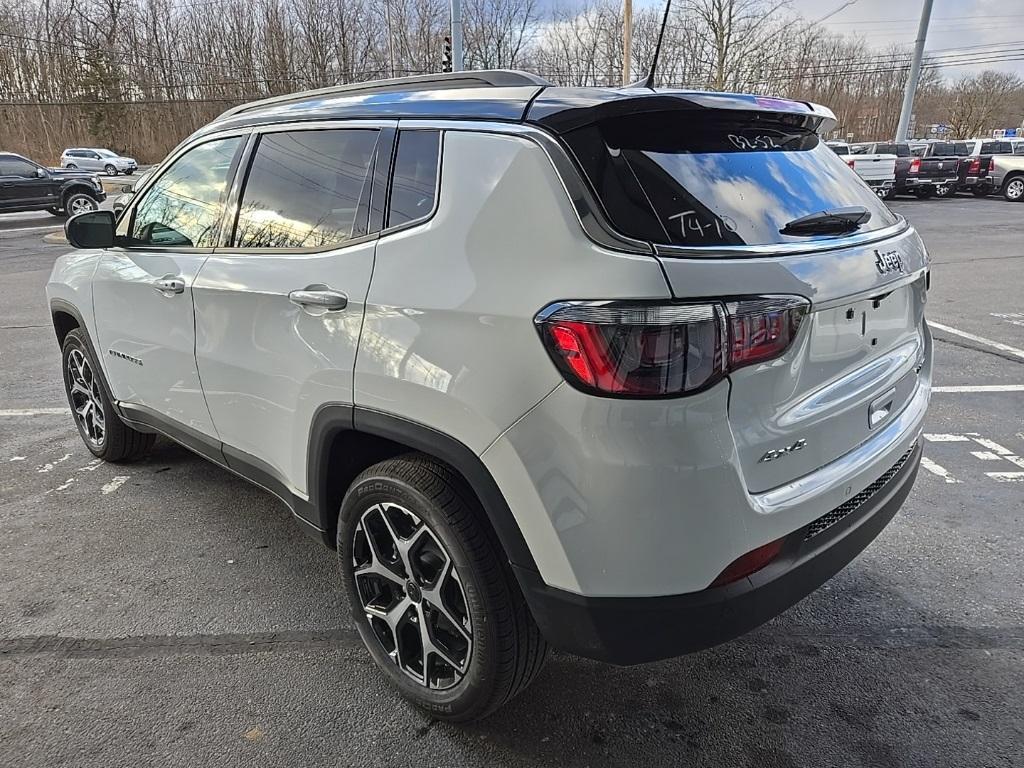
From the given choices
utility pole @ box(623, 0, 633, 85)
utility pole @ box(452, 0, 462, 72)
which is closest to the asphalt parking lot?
utility pole @ box(452, 0, 462, 72)

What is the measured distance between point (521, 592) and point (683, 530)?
0.53 meters

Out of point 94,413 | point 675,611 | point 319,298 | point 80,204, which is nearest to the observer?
point 675,611

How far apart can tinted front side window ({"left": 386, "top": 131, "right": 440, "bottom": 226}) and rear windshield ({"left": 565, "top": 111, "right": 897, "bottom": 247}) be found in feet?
1.52

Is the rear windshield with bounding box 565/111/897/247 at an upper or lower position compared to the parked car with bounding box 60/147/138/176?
upper

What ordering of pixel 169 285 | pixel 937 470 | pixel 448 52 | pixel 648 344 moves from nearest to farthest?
1. pixel 648 344
2. pixel 169 285
3. pixel 937 470
4. pixel 448 52

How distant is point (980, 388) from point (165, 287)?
548 centimetres

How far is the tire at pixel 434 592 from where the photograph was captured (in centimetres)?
200

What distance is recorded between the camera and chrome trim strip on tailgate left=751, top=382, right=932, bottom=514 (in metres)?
1.82

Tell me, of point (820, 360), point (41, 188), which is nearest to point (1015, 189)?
point (820, 360)

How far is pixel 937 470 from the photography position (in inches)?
160

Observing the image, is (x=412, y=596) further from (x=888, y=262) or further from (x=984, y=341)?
(x=984, y=341)

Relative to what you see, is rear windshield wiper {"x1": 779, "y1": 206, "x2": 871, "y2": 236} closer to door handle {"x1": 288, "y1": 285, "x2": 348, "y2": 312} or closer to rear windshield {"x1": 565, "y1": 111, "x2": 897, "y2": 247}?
rear windshield {"x1": 565, "y1": 111, "x2": 897, "y2": 247}

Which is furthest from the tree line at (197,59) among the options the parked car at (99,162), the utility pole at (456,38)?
the utility pole at (456,38)

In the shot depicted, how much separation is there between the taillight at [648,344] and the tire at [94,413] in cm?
324
